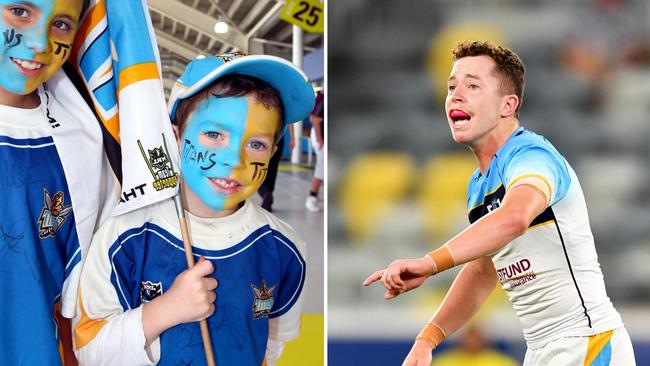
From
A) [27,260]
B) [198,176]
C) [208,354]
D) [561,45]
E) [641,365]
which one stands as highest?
[561,45]

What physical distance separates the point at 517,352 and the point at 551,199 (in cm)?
93

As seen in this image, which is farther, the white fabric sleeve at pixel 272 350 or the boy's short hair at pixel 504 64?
the boy's short hair at pixel 504 64

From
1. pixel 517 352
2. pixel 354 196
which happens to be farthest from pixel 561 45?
pixel 517 352

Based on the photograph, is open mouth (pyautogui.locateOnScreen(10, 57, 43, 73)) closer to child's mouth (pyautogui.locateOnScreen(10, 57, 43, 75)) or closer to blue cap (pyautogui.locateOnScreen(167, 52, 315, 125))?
child's mouth (pyautogui.locateOnScreen(10, 57, 43, 75))

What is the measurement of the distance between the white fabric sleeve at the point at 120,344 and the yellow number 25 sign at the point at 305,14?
178 cm

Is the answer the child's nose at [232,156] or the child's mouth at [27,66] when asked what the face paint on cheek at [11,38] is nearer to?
the child's mouth at [27,66]

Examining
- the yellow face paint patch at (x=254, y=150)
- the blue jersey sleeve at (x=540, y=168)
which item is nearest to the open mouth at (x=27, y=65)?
the yellow face paint patch at (x=254, y=150)

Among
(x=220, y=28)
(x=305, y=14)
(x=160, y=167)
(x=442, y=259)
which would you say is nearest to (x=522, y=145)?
(x=442, y=259)

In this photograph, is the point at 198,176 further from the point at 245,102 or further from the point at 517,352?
the point at 517,352

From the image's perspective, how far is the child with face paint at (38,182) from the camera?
2.95 ft

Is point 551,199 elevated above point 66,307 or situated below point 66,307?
above

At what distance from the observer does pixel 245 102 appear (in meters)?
0.99

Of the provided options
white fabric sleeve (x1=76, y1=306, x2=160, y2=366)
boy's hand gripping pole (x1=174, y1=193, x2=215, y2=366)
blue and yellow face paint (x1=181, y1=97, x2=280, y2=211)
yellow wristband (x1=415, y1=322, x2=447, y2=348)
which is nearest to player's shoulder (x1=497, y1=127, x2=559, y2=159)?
yellow wristband (x1=415, y1=322, x2=447, y2=348)

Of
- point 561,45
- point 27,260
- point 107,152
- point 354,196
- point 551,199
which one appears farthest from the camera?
point 354,196
